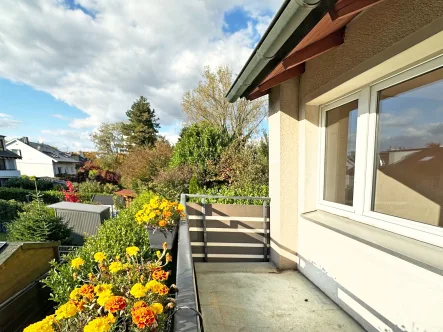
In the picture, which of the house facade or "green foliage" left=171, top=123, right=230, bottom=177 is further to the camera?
"green foliage" left=171, top=123, right=230, bottom=177

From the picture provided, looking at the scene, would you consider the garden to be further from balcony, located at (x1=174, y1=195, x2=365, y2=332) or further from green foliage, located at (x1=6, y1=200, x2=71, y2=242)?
green foliage, located at (x1=6, y1=200, x2=71, y2=242)

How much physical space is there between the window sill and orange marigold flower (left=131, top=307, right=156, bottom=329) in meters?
1.90

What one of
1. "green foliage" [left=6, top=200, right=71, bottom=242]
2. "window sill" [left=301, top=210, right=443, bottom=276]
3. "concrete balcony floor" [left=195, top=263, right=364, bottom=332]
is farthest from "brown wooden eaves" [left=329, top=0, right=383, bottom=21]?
"green foliage" [left=6, top=200, right=71, bottom=242]

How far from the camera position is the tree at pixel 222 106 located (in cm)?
1469

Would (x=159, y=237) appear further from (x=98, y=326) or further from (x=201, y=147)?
(x=201, y=147)

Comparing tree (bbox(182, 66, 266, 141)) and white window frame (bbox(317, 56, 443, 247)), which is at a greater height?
tree (bbox(182, 66, 266, 141))

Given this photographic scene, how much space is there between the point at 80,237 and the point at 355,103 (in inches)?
336

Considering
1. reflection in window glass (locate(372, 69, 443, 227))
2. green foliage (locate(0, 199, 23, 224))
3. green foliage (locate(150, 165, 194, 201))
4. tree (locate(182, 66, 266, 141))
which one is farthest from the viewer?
tree (locate(182, 66, 266, 141))

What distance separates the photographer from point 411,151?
198cm

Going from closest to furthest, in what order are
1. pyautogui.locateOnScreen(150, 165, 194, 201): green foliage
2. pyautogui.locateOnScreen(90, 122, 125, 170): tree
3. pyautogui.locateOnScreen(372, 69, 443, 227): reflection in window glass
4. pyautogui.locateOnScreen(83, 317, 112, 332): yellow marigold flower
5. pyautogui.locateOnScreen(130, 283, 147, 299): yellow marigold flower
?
pyautogui.locateOnScreen(83, 317, 112, 332): yellow marigold flower → pyautogui.locateOnScreen(130, 283, 147, 299): yellow marigold flower → pyautogui.locateOnScreen(372, 69, 443, 227): reflection in window glass → pyautogui.locateOnScreen(150, 165, 194, 201): green foliage → pyautogui.locateOnScreen(90, 122, 125, 170): tree

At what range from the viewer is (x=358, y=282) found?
7.13 ft

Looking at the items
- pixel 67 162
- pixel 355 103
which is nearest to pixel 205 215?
pixel 355 103

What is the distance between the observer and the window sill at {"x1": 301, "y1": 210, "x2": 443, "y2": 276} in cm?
148

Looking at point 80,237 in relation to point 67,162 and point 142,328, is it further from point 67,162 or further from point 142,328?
point 67,162
